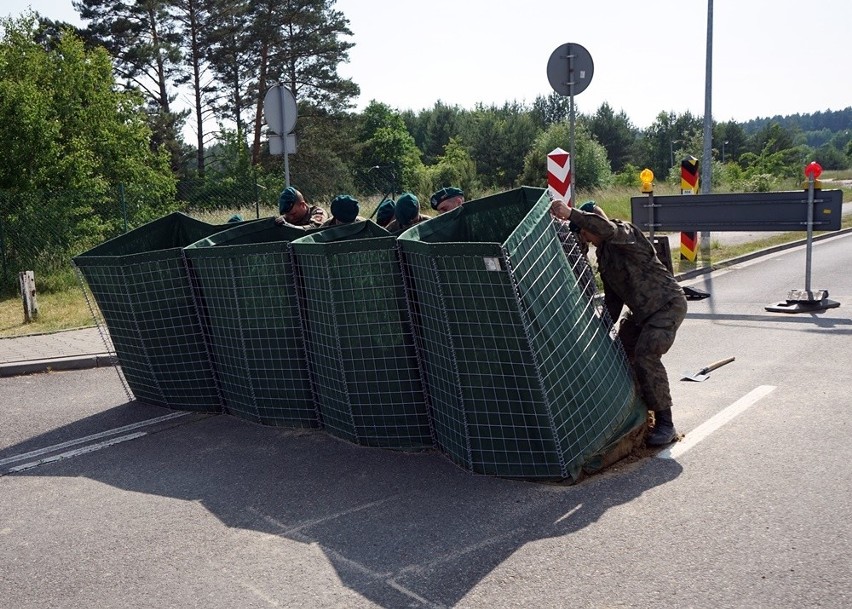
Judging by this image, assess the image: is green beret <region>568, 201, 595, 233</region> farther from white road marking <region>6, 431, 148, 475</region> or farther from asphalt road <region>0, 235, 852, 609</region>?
white road marking <region>6, 431, 148, 475</region>

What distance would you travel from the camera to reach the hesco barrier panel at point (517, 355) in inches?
175

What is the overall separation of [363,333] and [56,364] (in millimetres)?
5053

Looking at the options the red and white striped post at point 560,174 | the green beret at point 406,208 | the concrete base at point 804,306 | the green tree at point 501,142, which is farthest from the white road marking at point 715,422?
the green tree at point 501,142

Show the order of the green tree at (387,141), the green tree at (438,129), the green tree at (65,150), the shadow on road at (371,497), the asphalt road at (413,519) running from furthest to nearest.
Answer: the green tree at (438,129)
the green tree at (387,141)
the green tree at (65,150)
the shadow on road at (371,497)
the asphalt road at (413,519)

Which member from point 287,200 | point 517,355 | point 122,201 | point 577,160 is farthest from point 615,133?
point 517,355

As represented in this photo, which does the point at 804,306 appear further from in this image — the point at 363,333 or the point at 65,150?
the point at 65,150

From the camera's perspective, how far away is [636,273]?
5496 millimetres

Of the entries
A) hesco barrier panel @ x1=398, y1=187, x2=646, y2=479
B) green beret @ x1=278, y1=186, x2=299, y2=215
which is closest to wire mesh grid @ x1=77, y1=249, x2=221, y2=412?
green beret @ x1=278, y1=186, x2=299, y2=215

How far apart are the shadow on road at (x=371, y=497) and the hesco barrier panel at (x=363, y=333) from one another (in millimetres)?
209

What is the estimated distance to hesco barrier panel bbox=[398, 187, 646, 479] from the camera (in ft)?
14.6

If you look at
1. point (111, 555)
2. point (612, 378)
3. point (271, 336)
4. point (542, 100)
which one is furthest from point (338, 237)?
point (542, 100)

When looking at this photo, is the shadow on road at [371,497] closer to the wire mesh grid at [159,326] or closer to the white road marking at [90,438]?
the white road marking at [90,438]

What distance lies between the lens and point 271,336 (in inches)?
234

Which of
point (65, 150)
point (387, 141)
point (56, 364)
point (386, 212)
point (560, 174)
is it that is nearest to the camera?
point (386, 212)
